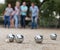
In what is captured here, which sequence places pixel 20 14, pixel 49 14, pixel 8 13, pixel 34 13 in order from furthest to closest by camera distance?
1. pixel 49 14
2. pixel 8 13
3. pixel 20 14
4. pixel 34 13

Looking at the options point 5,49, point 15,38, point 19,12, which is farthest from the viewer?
point 19,12

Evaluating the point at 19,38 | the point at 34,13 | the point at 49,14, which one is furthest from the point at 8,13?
the point at 19,38

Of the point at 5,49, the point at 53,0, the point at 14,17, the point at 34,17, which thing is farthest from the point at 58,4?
the point at 5,49

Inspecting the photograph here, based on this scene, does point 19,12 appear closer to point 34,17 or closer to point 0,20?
point 34,17

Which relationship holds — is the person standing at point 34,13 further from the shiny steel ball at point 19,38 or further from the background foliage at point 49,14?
the shiny steel ball at point 19,38

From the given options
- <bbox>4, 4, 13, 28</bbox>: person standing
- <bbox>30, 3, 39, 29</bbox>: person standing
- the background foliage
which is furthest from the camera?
the background foliage

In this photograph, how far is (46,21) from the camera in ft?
75.2

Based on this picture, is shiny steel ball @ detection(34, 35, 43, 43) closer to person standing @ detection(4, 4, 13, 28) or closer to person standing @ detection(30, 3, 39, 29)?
person standing @ detection(30, 3, 39, 29)

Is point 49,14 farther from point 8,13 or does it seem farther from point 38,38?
point 38,38

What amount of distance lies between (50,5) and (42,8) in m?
0.66

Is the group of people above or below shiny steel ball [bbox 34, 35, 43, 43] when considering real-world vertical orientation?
above

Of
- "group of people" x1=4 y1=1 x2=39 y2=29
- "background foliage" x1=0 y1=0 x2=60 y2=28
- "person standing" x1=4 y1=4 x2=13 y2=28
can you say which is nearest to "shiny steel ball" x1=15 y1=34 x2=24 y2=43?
"group of people" x1=4 y1=1 x2=39 y2=29

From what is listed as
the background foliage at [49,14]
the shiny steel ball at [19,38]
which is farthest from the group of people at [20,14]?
the shiny steel ball at [19,38]

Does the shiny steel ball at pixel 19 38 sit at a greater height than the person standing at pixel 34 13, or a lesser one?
lesser
